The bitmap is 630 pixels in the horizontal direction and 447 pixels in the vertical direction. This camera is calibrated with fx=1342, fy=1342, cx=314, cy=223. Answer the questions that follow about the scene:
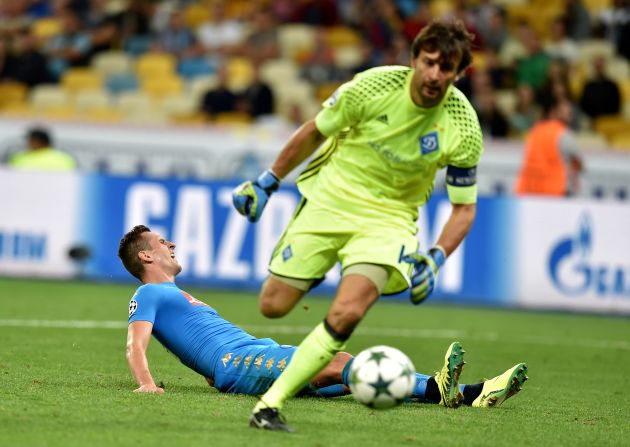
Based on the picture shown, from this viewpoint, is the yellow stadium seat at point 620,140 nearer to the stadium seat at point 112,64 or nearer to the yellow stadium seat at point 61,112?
the stadium seat at point 112,64

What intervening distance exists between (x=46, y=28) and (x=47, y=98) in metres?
2.28

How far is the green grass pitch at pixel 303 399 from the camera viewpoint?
632 cm

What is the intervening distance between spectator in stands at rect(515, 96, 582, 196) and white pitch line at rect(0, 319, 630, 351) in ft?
12.8

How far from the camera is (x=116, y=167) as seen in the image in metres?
18.9

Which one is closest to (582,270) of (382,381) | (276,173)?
(276,173)

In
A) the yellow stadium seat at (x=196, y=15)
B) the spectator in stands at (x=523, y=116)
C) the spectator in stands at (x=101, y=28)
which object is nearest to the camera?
the spectator in stands at (x=523, y=116)

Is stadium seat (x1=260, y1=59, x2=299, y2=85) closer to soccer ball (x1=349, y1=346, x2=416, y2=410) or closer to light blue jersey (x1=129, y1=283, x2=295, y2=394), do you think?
light blue jersey (x1=129, y1=283, x2=295, y2=394)

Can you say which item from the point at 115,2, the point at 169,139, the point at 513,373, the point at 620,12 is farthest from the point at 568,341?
the point at 115,2

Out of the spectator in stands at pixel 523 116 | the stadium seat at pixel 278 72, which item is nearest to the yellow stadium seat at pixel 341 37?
the stadium seat at pixel 278 72

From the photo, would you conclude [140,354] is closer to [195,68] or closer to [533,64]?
[533,64]

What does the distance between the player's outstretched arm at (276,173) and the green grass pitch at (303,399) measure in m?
1.07

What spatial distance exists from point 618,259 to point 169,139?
674 cm

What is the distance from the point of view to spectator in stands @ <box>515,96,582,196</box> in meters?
16.5

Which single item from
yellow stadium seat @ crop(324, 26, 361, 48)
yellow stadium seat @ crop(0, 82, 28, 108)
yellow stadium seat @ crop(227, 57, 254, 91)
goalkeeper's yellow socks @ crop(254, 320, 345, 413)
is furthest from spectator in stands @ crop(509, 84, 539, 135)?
goalkeeper's yellow socks @ crop(254, 320, 345, 413)
